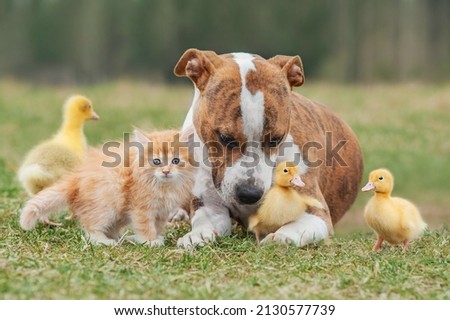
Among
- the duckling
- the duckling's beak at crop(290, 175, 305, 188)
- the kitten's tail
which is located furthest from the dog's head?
the kitten's tail

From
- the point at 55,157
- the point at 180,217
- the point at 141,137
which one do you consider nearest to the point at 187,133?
the point at 141,137

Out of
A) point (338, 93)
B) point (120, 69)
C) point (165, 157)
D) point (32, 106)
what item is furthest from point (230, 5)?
point (165, 157)

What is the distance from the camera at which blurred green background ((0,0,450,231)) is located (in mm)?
15305

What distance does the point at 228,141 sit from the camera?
560 cm

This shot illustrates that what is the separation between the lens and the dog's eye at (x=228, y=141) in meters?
5.56

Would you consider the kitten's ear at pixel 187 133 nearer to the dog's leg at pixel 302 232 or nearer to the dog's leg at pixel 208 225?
the dog's leg at pixel 208 225

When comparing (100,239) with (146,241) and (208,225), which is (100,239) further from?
(208,225)

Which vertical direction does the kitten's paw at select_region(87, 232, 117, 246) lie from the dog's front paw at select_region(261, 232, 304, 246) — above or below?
below

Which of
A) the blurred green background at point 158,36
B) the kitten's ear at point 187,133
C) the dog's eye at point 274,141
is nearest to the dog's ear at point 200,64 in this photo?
the kitten's ear at point 187,133

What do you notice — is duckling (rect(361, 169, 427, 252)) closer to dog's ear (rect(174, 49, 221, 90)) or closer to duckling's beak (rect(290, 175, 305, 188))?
duckling's beak (rect(290, 175, 305, 188))

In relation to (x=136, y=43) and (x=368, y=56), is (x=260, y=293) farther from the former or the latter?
(x=368, y=56)

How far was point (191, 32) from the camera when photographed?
22578 millimetres

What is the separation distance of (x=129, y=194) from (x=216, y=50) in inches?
655

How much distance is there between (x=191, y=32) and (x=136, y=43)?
1.48 meters
